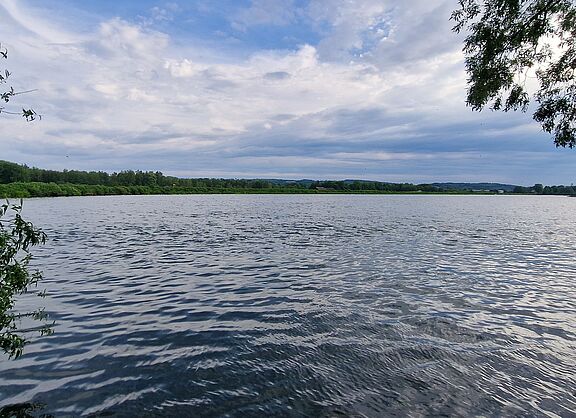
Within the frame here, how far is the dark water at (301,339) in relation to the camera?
7902 mm

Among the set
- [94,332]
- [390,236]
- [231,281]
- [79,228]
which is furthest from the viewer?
[79,228]

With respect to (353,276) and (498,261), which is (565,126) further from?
(498,261)

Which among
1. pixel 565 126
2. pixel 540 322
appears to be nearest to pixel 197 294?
pixel 540 322

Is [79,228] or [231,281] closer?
[231,281]

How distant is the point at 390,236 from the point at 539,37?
26.8 metres

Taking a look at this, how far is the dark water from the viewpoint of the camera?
790cm

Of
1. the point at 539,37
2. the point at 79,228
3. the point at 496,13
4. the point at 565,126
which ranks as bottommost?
the point at 79,228

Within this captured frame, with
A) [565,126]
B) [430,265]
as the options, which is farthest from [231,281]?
[565,126]

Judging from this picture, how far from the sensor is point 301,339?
11242 mm

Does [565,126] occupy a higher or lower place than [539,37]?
lower

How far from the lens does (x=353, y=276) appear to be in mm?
19828

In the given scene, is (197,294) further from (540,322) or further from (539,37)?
(539,37)

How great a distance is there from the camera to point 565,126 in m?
12.6

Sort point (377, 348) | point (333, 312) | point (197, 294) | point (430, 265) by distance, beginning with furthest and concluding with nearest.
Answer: point (430, 265) → point (197, 294) → point (333, 312) → point (377, 348)
